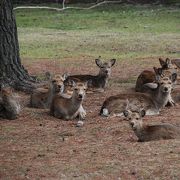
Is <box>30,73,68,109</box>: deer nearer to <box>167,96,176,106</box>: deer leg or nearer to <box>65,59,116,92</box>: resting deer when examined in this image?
<box>65,59,116,92</box>: resting deer

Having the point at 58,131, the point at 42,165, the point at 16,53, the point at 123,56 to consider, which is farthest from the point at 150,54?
the point at 42,165

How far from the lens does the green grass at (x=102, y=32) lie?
73.2 ft

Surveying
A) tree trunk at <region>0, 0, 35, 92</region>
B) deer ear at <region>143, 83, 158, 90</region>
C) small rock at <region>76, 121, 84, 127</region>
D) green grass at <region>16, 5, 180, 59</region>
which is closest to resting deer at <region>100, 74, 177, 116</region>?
deer ear at <region>143, 83, 158, 90</region>

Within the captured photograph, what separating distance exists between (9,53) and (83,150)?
548 cm

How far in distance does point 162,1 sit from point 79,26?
1002 centimetres

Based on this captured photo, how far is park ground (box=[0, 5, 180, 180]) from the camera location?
8.35 metres

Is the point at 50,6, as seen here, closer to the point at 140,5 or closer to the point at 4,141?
the point at 140,5

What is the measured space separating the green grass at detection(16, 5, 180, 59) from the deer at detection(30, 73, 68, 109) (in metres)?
8.07

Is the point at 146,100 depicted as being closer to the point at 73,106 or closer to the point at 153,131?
the point at 73,106

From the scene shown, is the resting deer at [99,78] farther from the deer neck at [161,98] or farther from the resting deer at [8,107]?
the resting deer at [8,107]

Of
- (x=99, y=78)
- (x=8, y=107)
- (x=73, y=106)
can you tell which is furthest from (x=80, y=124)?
(x=99, y=78)

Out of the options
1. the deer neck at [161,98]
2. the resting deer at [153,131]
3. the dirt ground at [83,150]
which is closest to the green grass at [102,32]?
the deer neck at [161,98]

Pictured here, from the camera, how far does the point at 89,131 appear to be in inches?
419

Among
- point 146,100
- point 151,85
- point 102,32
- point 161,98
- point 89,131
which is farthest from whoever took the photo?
point 102,32
